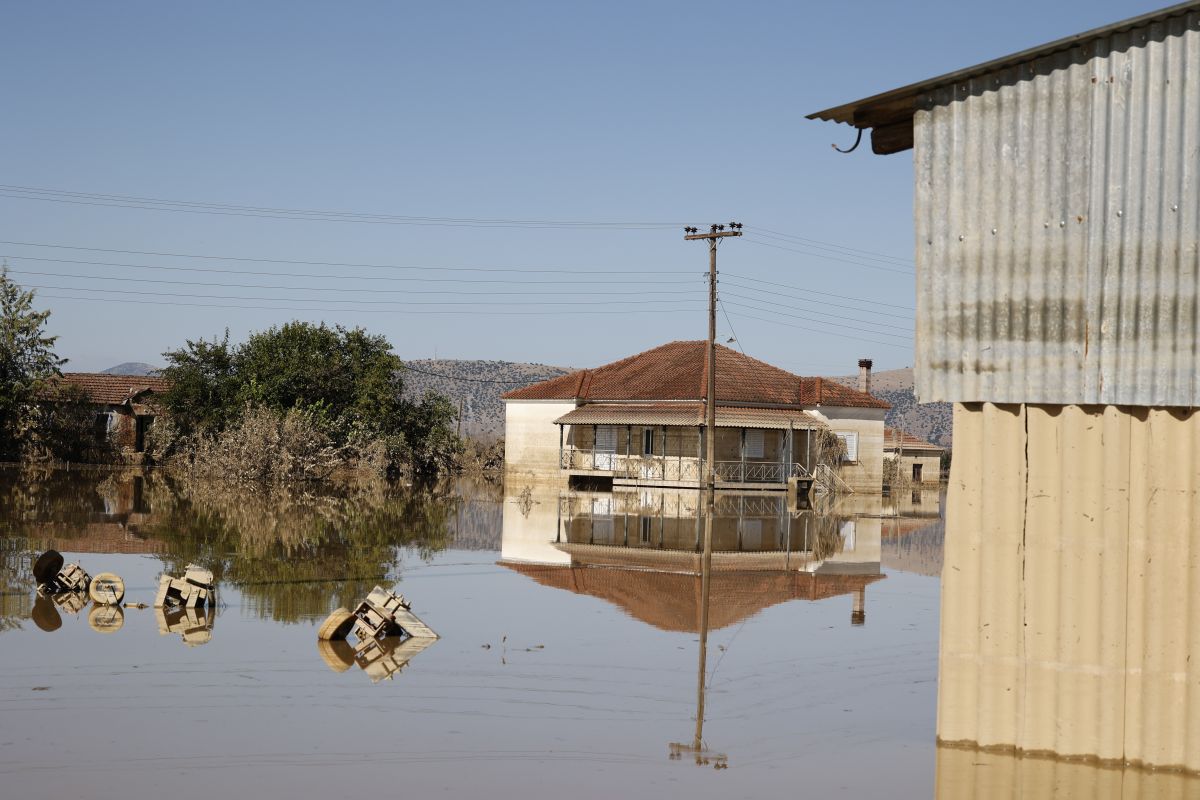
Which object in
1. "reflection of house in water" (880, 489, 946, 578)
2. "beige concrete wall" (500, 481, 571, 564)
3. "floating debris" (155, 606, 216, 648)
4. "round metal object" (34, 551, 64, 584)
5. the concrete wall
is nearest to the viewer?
"floating debris" (155, 606, 216, 648)

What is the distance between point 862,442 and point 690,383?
7.56 meters

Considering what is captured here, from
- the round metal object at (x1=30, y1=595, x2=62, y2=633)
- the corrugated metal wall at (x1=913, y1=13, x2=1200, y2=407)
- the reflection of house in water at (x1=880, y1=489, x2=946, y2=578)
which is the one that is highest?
the corrugated metal wall at (x1=913, y1=13, x2=1200, y2=407)

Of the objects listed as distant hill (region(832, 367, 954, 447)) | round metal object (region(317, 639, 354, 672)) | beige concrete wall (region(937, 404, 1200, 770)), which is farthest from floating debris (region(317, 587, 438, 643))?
distant hill (region(832, 367, 954, 447))

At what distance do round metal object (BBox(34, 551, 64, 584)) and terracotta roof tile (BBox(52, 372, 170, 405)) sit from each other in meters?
41.3

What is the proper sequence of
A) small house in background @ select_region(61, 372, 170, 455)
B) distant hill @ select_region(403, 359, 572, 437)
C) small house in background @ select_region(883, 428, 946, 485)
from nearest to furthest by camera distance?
small house in background @ select_region(61, 372, 170, 455), small house in background @ select_region(883, 428, 946, 485), distant hill @ select_region(403, 359, 572, 437)

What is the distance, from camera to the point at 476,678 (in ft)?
34.4

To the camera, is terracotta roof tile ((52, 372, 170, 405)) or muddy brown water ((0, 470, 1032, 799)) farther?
terracotta roof tile ((52, 372, 170, 405))

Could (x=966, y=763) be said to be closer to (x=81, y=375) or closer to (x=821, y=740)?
(x=821, y=740)

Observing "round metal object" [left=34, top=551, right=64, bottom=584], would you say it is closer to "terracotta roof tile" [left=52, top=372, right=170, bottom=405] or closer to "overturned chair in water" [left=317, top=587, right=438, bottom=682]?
"overturned chair in water" [left=317, top=587, right=438, bottom=682]

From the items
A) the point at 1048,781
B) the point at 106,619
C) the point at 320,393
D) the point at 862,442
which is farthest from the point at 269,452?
the point at 1048,781

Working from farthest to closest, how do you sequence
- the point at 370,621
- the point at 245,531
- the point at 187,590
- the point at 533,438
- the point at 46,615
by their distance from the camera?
1. the point at 533,438
2. the point at 245,531
3. the point at 187,590
4. the point at 46,615
5. the point at 370,621

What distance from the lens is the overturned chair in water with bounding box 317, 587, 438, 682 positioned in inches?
438

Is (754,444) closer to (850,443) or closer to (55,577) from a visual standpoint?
(850,443)

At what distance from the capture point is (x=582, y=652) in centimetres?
1184
